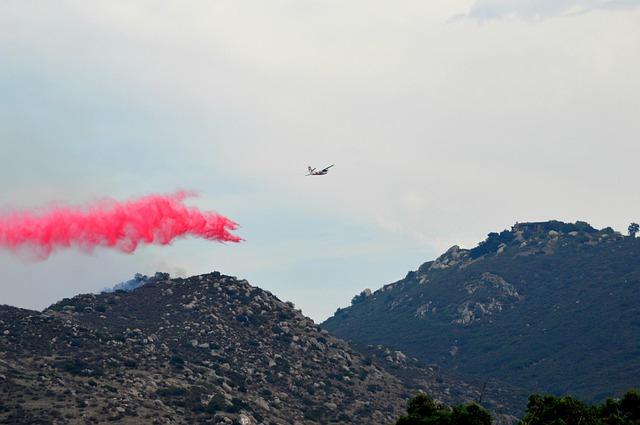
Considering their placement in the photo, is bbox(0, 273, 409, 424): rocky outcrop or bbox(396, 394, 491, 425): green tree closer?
bbox(396, 394, 491, 425): green tree

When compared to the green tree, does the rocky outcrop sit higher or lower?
higher

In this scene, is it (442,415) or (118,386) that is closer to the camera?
(442,415)

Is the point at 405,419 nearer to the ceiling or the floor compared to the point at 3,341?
nearer to the floor

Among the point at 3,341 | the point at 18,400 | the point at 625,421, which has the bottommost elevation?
the point at 625,421

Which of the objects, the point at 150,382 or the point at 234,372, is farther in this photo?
the point at 234,372

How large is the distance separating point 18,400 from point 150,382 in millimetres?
26208

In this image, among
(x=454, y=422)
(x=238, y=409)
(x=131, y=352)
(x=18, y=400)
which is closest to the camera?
(x=454, y=422)

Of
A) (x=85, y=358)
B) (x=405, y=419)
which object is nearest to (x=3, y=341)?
(x=85, y=358)

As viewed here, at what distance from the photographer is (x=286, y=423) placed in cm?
18112

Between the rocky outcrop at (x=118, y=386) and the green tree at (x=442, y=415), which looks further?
the rocky outcrop at (x=118, y=386)

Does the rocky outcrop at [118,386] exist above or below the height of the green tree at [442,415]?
above

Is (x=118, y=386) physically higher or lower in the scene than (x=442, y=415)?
higher

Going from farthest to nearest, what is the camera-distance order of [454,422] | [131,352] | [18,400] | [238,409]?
1. [131,352]
2. [238,409]
3. [18,400]
4. [454,422]

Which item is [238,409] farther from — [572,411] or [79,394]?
[572,411]
